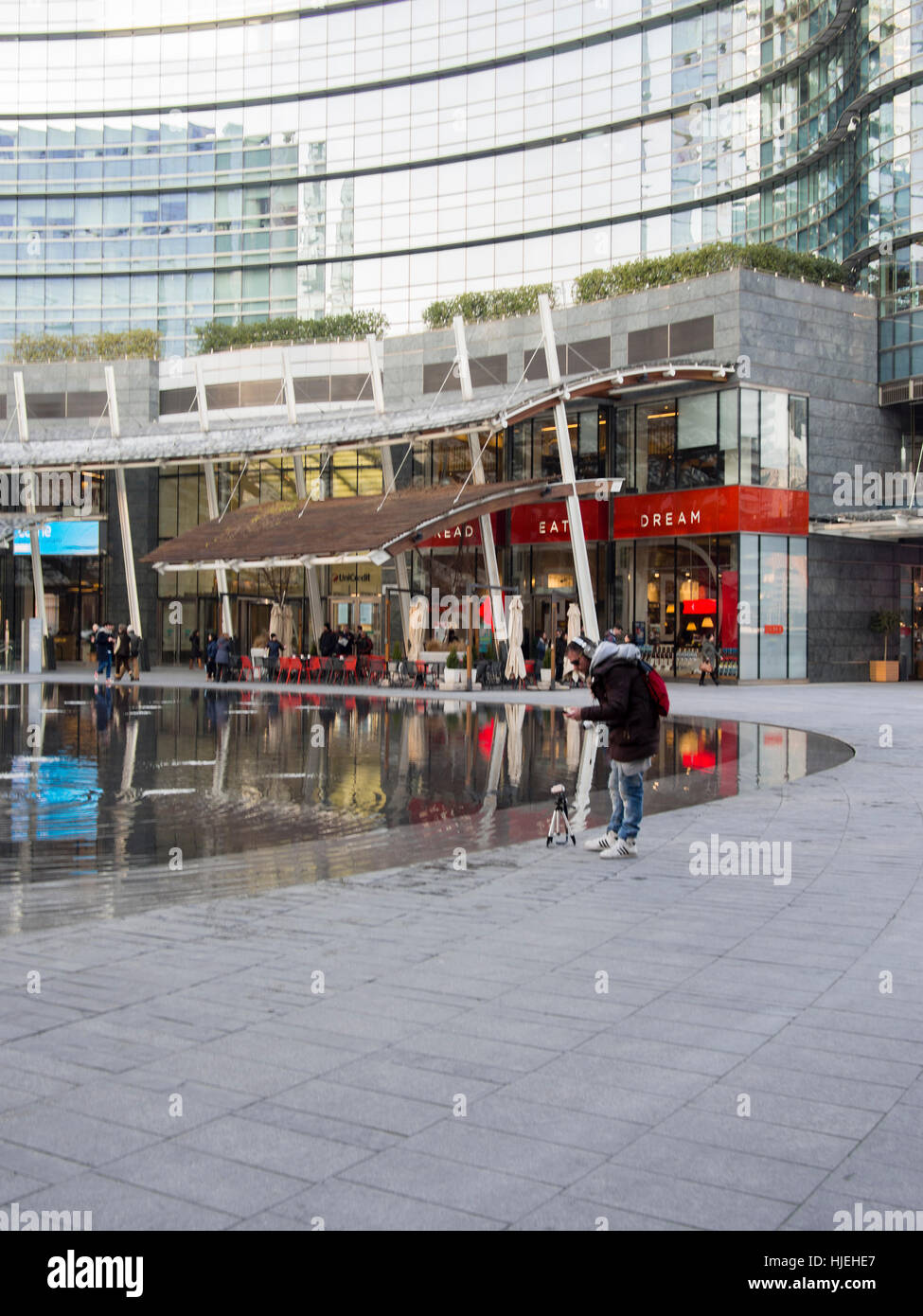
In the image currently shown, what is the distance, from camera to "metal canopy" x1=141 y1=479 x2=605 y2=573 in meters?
37.8

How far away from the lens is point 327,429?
150 feet

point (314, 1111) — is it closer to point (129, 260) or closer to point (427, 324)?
point (427, 324)

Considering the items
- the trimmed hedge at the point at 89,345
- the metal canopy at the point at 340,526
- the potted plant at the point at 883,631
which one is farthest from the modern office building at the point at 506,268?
the metal canopy at the point at 340,526

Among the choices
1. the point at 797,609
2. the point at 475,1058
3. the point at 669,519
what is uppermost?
the point at 669,519

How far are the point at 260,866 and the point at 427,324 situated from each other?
5347 centimetres

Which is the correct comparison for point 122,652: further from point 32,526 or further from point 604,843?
point 604,843

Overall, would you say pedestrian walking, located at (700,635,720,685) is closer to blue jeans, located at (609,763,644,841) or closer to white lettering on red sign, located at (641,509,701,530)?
white lettering on red sign, located at (641,509,701,530)

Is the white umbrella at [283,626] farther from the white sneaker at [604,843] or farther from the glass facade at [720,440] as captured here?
the white sneaker at [604,843]

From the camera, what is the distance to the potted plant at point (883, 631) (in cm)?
4494

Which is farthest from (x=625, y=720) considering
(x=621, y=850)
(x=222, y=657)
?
(x=222, y=657)

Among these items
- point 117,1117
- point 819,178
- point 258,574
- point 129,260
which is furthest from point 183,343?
point 117,1117

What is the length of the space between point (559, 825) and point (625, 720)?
128 cm

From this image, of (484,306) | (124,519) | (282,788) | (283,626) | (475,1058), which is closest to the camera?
(475,1058)

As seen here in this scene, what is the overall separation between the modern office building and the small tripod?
29399mm
